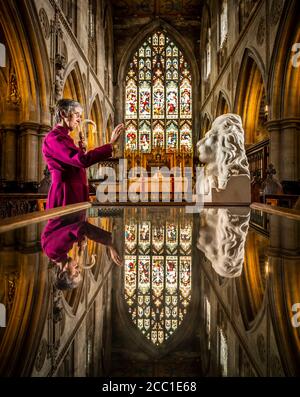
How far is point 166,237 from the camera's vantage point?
65.2 inches

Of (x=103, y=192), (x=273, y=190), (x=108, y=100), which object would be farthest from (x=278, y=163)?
(x=108, y=100)

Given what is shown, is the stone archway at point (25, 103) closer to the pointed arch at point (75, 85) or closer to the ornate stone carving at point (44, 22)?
the ornate stone carving at point (44, 22)

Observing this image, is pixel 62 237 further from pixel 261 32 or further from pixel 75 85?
pixel 75 85

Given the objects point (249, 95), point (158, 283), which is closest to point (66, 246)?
point (158, 283)

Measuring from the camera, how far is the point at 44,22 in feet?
28.2

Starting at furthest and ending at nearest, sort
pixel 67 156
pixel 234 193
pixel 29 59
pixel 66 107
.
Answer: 1. pixel 29 59
2. pixel 234 193
3. pixel 66 107
4. pixel 67 156

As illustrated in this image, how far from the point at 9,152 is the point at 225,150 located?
6654 millimetres

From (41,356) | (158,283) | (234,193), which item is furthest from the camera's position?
(234,193)

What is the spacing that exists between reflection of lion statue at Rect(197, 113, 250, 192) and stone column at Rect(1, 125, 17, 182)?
6.32 m

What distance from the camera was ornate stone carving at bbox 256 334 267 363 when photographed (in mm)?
551

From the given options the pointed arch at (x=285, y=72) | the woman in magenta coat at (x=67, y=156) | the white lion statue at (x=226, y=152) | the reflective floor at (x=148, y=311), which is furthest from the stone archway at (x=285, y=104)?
the reflective floor at (x=148, y=311)
